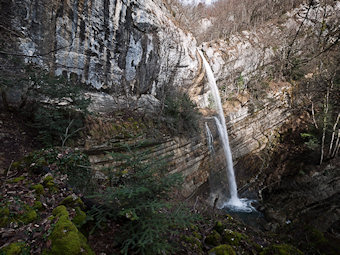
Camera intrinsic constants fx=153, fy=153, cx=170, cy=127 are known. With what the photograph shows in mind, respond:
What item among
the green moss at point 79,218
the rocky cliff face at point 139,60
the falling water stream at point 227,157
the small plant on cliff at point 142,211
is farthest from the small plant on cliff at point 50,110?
the falling water stream at point 227,157

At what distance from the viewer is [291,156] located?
45.0ft

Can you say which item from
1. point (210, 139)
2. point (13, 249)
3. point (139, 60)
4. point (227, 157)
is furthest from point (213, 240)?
point (227, 157)

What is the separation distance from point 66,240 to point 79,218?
558 millimetres

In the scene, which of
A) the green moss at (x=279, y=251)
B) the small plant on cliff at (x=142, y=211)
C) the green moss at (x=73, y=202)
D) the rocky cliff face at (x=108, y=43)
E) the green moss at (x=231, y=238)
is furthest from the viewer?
the rocky cliff face at (x=108, y=43)

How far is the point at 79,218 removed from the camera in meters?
2.37

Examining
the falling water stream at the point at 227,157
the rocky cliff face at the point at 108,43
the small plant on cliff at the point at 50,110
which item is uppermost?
the rocky cliff face at the point at 108,43

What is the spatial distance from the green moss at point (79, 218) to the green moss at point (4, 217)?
0.86 m

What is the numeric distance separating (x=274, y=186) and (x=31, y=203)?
48.7 feet

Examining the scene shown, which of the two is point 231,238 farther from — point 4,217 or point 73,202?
point 4,217

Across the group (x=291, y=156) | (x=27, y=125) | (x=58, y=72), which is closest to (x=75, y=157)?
(x=27, y=125)

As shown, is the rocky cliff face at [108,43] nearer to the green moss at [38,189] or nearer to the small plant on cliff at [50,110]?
the small plant on cliff at [50,110]

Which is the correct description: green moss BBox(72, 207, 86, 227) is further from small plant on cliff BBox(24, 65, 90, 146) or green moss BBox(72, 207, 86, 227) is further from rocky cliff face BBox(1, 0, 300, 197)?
small plant on cliff BBox(24, 65, 90, 146)

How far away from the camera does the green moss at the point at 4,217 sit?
2.12 metres

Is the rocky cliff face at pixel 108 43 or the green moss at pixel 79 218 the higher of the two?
the rocky cliff face at pixel 108 43
